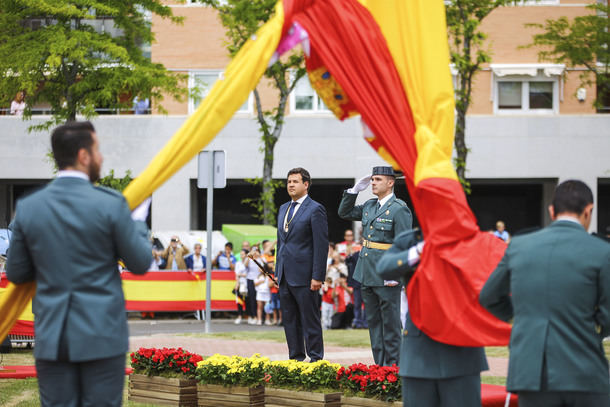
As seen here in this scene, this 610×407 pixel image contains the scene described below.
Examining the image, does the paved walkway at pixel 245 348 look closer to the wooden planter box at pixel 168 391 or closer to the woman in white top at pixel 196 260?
the wooden planter box at pixel 168 391

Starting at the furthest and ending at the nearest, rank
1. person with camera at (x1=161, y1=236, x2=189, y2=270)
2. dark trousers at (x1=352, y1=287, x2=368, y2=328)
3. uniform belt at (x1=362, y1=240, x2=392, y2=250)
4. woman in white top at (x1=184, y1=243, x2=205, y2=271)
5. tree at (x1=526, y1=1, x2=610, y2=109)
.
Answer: person with camera at (x1=161, y1=236, x2=189, y2=270) → woman in white top at (x1=184, y1=243, x2=205, y2=271) → tree at (x1=526, y1=1, x2=610, y2=109) → dark trousers at (x1=352, y1=287, x2=368, y2=328) → uniform belt at (x1=362, y1=240, x2=392, y2=250)

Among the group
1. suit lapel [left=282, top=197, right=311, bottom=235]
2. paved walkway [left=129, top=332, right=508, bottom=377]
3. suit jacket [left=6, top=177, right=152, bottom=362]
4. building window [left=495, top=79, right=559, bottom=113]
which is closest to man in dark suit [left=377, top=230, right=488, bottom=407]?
suit jacket [left=6, top=177, right=152, bottom=362]

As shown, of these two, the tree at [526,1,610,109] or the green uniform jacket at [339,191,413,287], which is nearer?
the green uniform jacket at [339,191,413,287]

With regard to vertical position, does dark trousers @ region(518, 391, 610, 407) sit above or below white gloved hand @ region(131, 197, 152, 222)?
below

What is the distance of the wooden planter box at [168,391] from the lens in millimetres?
8406

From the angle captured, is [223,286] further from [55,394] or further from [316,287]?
[55,394]

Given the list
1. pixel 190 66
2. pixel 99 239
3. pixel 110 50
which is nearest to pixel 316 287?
pixel 99 239

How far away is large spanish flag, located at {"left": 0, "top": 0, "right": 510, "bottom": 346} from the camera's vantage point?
571 cm

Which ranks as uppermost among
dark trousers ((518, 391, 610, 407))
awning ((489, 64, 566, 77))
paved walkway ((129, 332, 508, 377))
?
awning ((489, 64, 566, 77))

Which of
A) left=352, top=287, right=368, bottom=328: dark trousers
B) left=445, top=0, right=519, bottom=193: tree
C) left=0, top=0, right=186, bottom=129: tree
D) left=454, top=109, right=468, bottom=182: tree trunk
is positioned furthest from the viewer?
left=454, top=109, right=468, bottom=182: tree trunk

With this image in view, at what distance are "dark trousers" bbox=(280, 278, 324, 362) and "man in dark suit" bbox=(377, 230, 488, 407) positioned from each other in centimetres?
392

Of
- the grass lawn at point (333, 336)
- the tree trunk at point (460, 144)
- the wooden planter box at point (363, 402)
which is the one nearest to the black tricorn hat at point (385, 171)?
the wooden planter box at point (363, 402)

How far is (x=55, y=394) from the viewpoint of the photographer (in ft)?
15.9

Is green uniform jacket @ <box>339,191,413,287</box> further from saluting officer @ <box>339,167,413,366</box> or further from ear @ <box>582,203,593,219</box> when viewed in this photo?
ear @ <box>582,203,593,219</box>
